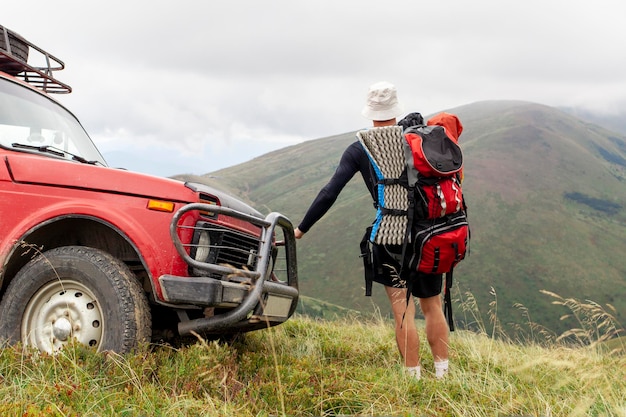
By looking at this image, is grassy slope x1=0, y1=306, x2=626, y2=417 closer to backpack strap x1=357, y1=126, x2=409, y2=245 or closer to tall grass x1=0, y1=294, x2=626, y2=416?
tall grass x1=0, y1=294, x2=626, y2=416

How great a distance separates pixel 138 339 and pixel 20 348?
74 cm

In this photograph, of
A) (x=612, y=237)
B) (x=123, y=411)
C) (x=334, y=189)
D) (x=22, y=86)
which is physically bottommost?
(x=612, y=237)

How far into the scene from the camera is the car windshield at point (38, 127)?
4.28m

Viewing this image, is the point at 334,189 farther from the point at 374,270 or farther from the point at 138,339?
the point at 138,339

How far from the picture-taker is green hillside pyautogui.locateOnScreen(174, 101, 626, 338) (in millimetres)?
98750

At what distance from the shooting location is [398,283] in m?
4.59

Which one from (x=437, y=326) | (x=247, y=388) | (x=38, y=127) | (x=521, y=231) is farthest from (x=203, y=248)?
(x=521, y=231)

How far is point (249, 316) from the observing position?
400 cm

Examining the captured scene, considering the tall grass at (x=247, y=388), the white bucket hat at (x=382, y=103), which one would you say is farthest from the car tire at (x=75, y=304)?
A: the white bucket hat at (x=382, y=103)

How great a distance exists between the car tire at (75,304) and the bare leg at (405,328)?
6.66 ft

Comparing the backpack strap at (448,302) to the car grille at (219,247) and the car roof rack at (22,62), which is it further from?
the car roof rack at (22,62)

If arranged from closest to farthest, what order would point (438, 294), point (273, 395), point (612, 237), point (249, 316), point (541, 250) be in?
point (273, 395) < point (249, 316) < point (438, 294) < point (541, 250) < point (612, 237)

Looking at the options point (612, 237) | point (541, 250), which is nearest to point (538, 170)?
point (612, 237)

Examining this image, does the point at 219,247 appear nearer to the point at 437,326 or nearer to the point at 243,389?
the point at 243,389
